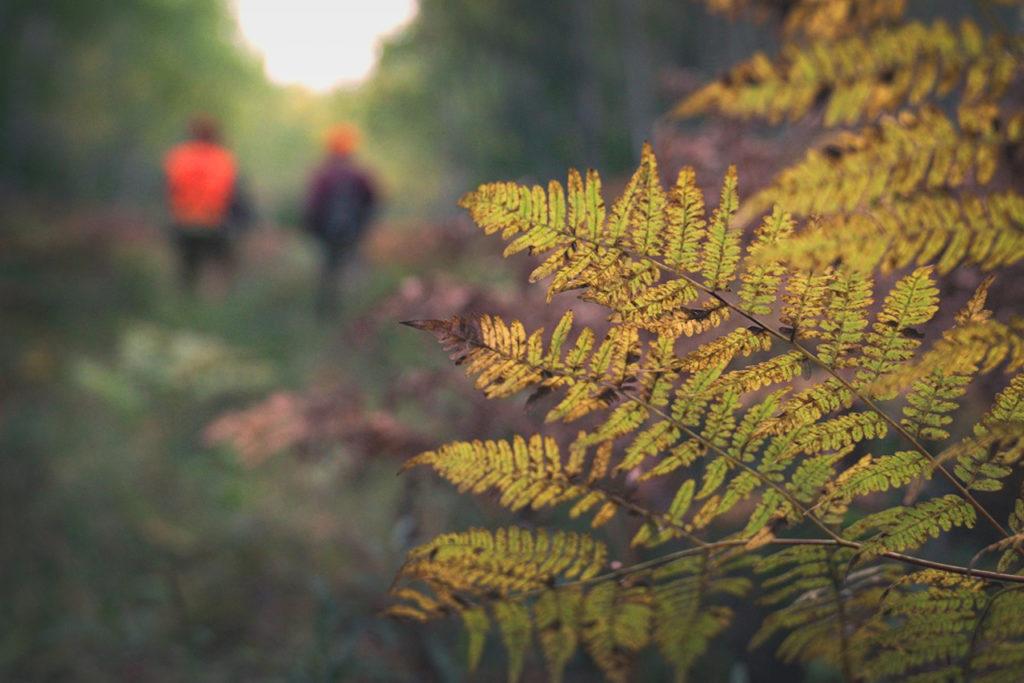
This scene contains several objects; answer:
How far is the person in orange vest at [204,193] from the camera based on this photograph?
7824 millimetres

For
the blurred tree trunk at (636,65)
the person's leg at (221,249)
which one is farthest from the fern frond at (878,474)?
the blurred tree trunk at (636,65)

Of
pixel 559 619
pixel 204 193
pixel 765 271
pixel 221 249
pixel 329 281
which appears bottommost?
pixel 559 619

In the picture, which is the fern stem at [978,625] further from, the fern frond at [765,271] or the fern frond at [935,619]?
the fern frond at [765,271]

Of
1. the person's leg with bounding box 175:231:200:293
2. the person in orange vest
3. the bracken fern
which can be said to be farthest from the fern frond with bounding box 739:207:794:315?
the person's leg with bounding box 175:231:200:293

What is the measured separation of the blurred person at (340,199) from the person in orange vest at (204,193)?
0.98 m

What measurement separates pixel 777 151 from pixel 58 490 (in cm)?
485

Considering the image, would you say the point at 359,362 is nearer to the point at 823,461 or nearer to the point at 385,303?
the point at 385,303

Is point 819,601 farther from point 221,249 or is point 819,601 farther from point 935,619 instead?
point 221,249

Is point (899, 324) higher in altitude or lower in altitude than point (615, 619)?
higher

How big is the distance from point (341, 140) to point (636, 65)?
1236cm

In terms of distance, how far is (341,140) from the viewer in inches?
351

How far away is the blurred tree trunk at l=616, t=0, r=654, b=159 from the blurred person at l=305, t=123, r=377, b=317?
9.29 meters

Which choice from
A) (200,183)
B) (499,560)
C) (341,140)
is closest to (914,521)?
(499,560)

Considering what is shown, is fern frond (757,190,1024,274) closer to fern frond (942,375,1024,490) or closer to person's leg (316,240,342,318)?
fern frond (942,375,1024,490)
